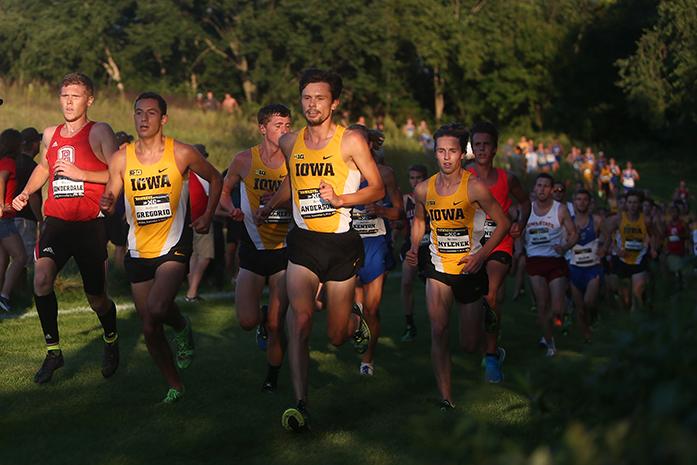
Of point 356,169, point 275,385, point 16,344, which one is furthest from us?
point 16,344

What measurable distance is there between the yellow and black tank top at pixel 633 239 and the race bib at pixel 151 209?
9.04m

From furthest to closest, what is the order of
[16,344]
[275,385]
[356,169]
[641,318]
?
[16,344]
[275,385]
[356,169]
[641,318]

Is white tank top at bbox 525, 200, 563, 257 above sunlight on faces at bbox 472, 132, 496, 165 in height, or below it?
below

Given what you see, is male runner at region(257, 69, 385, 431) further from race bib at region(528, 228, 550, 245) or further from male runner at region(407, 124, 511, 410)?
race bib at region(528, 228, 550, 245)

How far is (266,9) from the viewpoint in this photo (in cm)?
5428

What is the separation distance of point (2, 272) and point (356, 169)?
7.08m

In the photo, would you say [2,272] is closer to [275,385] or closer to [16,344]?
[16,344]

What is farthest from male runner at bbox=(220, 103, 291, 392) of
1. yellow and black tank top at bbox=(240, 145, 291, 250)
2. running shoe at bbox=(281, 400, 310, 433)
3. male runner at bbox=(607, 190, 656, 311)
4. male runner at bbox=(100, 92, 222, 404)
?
male runner at bbox=(607, 190, 656, 311)

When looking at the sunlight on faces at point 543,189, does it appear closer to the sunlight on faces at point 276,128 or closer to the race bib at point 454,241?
the sunlight on faces at point 276,128

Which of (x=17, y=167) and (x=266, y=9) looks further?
(x=266, y=9)

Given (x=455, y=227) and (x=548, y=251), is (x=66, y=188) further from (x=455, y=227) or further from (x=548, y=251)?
(x=548, y=251)

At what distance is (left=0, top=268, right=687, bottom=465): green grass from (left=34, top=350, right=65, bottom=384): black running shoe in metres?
0.07

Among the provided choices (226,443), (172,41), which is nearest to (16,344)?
(226,443)

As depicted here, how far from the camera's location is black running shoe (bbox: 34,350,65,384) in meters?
9.03
